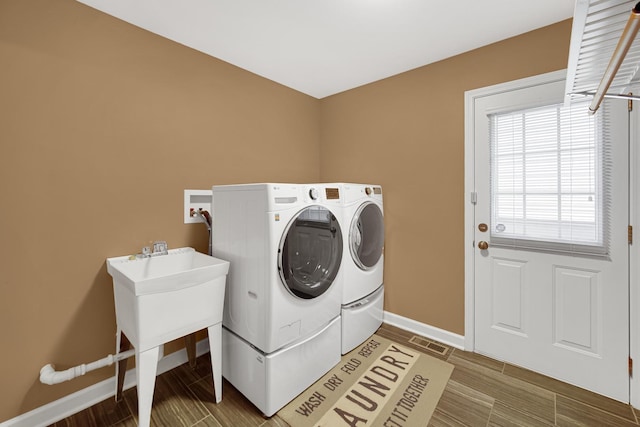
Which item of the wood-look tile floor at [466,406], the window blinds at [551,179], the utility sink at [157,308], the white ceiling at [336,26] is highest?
the white ceiling at [336,26]

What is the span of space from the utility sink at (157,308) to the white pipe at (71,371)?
0.09 meters

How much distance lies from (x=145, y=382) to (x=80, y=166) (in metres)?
1.30

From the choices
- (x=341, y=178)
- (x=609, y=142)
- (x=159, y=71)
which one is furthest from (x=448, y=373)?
(x=159, y=71)

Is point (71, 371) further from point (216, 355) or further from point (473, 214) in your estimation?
point (473, 214)

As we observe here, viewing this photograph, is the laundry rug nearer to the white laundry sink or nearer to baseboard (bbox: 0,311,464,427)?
baseboard (bbox: 0,311,464,427)

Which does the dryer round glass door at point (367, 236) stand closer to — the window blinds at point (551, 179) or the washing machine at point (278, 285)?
the washing machine at point (278, 285)

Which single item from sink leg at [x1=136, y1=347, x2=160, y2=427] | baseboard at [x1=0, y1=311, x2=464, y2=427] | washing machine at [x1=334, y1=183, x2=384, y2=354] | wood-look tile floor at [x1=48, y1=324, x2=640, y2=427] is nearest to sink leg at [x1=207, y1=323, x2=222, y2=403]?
wood-look tile floor at [x1=48, y1=324, x2=640, y2=427]

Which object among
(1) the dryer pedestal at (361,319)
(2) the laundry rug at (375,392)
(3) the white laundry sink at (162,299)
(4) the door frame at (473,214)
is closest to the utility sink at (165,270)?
(3) the white laundry sink at (162,299)

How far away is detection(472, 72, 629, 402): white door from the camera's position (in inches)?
65.6

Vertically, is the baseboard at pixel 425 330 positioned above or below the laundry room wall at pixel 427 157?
below

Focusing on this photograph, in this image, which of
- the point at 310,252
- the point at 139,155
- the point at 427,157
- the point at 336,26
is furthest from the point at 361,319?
the point at 336,26

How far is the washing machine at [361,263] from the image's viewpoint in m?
2.16

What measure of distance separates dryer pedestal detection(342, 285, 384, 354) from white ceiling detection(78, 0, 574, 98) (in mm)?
2029

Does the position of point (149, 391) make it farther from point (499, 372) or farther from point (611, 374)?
point (611, 374)
